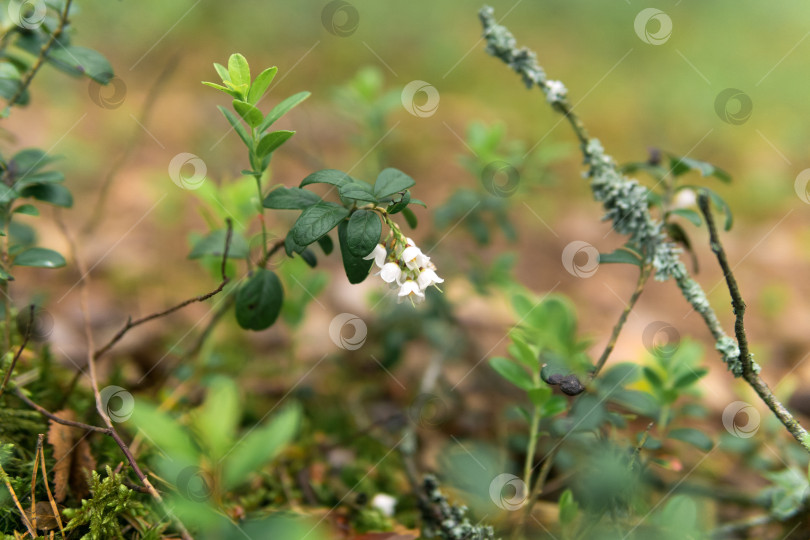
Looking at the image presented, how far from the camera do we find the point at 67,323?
2170mm

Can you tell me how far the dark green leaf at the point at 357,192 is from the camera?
1106 millimetres

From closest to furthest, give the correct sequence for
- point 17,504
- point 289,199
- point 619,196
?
point 17,504, point 289,199, point 619,196

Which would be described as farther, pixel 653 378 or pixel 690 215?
pixel 653 378

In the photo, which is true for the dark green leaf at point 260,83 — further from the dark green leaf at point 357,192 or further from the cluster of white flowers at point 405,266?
the cluster of white flowers at point 405,266

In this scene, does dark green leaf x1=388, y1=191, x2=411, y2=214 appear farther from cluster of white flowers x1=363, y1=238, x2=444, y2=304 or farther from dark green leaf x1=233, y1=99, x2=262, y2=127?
dark green leaf x1=233, y1=99, x2=262, y2=127

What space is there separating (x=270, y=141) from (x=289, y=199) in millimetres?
142

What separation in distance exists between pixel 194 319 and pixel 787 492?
214 cm

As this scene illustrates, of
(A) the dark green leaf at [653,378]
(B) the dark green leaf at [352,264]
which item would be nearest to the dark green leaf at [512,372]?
(A) the dark green leaf at [653,378]

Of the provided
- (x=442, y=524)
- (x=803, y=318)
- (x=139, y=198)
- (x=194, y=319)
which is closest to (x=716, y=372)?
(x=803, y=318)

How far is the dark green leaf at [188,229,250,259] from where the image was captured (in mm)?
1448

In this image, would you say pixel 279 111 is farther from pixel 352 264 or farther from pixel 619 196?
pixel 619 196

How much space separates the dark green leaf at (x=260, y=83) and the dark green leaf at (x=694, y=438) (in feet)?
4.22

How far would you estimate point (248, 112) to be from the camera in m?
1.15

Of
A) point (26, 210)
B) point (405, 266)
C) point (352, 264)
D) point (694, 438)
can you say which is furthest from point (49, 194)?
point (694, 438)
